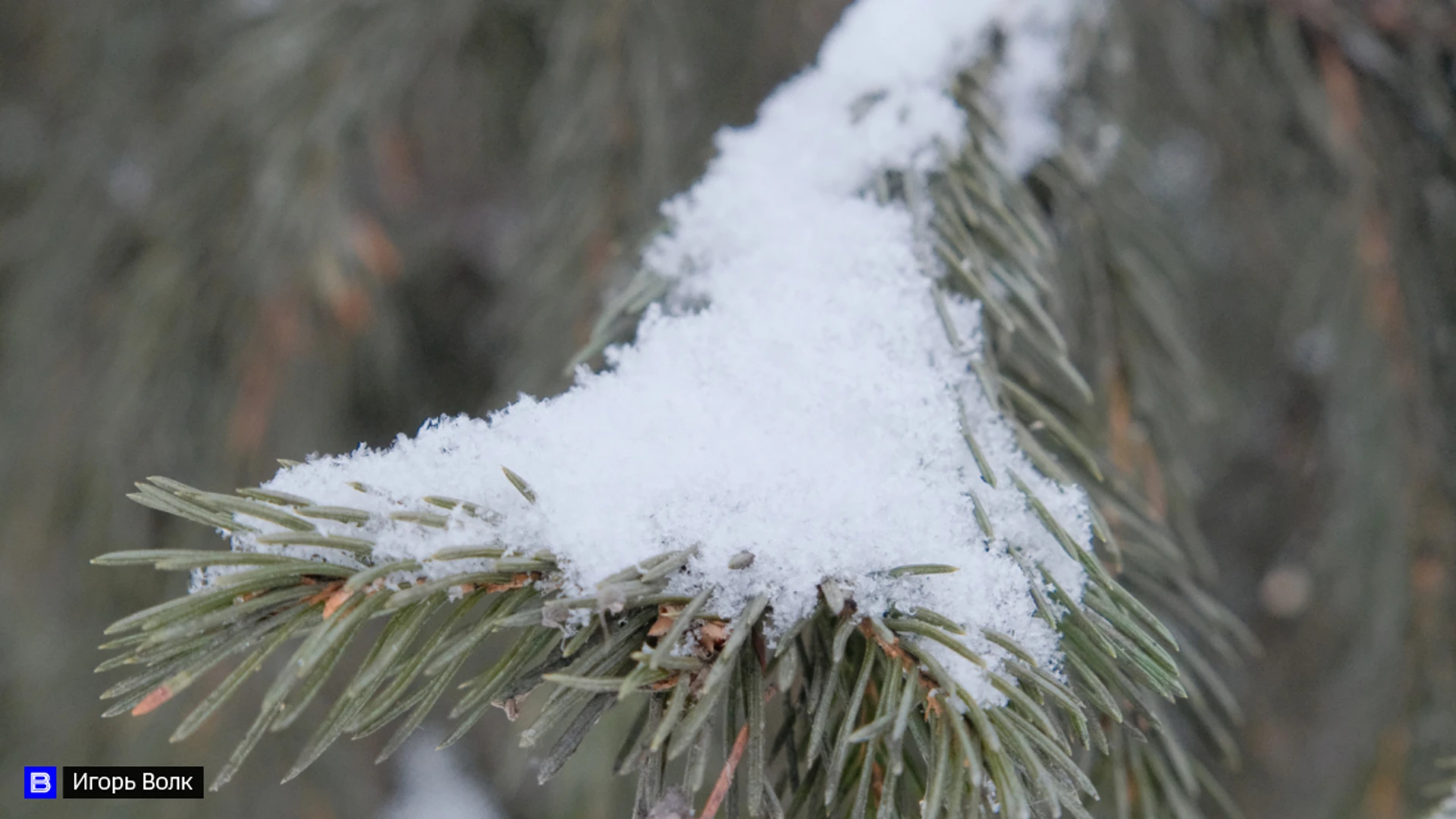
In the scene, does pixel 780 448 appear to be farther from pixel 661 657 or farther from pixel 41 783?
pixel 41 783

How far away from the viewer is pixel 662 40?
30.2 inches

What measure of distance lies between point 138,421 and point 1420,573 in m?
1.10

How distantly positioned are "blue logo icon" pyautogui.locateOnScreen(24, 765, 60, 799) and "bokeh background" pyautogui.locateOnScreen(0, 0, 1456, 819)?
0.03m

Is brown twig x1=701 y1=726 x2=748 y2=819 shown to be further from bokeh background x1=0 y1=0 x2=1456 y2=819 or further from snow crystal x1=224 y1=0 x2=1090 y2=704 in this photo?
bokeh background x1=0 y1=0 x2=1456 y2=819

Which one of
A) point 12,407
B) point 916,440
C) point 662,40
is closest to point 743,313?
point 916,440

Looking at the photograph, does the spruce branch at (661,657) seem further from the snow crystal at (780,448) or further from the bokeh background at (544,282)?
the bokeh background at (544,282)

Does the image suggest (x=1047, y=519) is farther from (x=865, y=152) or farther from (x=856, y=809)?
(x=865, y=152)

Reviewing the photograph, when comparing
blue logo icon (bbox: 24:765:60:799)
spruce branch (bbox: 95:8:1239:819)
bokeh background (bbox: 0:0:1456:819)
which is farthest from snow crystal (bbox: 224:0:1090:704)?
blue logo icon (bbox: 24:765:60:799)

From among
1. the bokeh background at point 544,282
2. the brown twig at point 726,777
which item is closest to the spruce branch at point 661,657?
the brown twig at point 726,777

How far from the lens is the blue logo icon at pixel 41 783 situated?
1.10 metres

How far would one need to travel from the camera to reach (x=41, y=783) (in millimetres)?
1114

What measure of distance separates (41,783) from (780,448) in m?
1.25

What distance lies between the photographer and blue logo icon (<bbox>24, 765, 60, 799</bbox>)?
110 cm

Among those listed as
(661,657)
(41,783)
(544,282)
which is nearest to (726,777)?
(661,657)
